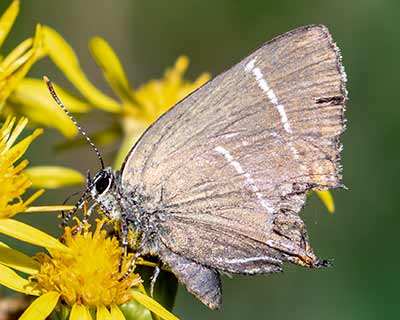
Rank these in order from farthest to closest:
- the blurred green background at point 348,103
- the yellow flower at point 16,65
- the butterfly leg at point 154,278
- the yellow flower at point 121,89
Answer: the blurred green background at point 348,103 → the yellow flower at point 121,89 → the yellow flower at point 16,65 → the butterfly leg at point 154,278

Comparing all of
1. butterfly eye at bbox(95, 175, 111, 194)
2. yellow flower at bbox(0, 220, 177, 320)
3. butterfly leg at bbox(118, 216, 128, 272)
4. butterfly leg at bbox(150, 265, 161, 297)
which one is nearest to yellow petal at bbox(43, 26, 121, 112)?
butterfly eye at bbox(95, 175, 111, 194)

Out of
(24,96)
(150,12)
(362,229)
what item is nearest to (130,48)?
(150,12)

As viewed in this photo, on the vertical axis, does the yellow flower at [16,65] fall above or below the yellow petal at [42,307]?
above

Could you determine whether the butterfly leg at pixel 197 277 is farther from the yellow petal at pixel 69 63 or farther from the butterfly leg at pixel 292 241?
the yellow petal at pixel 69 63

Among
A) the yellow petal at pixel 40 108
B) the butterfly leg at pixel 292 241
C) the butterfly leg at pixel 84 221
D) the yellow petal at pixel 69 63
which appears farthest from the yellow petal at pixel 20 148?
the yellow petal at pixel 69 63

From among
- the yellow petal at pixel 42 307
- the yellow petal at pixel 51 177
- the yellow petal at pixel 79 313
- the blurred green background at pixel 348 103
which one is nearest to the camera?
the yellow petal at pixel 42 307

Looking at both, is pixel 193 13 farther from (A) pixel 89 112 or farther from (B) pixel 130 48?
(A) pixel 89 112

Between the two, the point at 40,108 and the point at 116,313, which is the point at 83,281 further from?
the point at 40,108

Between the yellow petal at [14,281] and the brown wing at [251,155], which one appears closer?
the yellow petal at [14,281]
